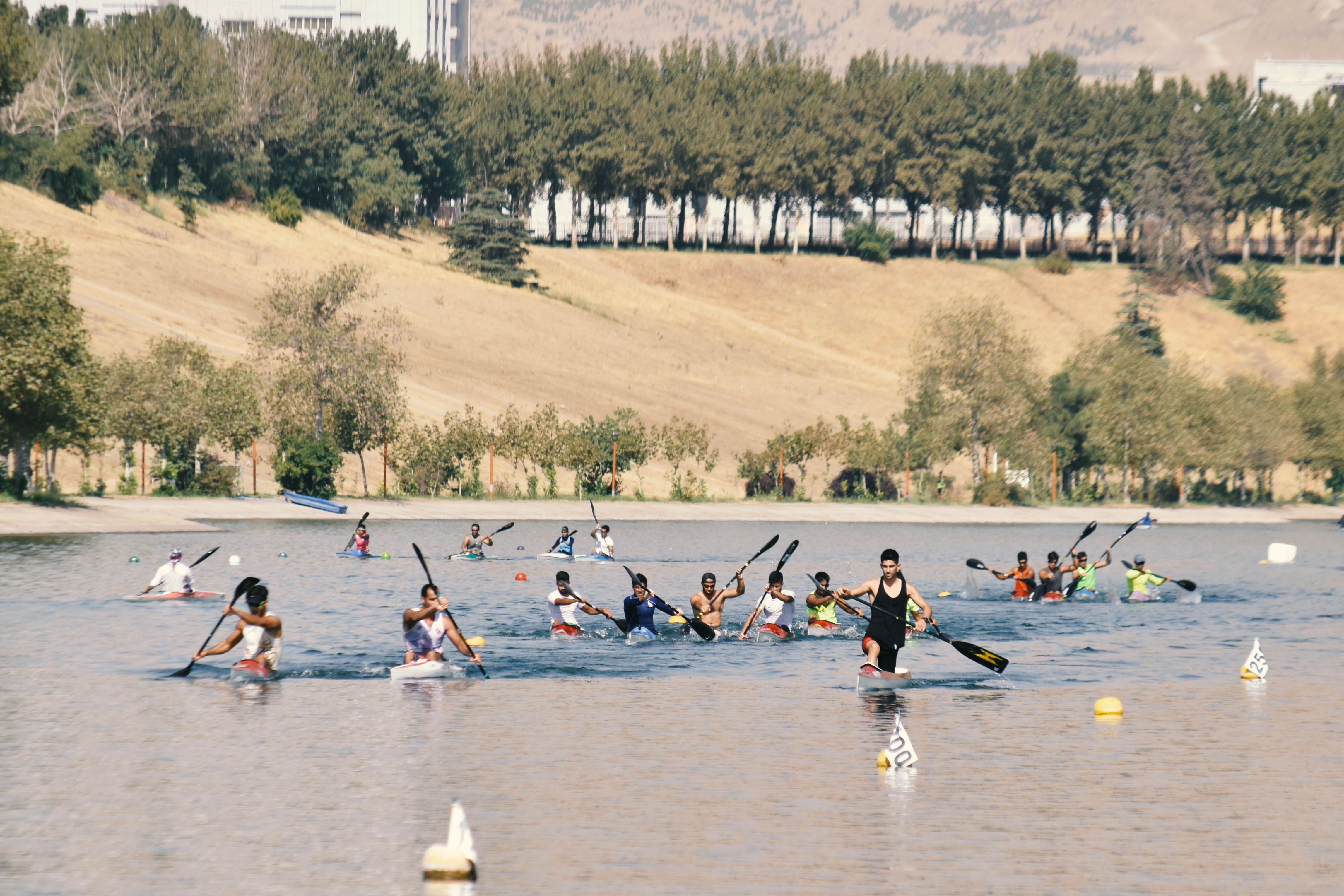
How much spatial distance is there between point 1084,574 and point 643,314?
327ft

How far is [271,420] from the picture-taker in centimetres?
7888

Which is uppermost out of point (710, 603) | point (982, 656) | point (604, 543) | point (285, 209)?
point (285, 209)

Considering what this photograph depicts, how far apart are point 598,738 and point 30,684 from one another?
1131 cm

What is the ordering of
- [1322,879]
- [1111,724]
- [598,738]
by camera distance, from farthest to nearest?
[1111,724]
[598,738]
[1322,879]

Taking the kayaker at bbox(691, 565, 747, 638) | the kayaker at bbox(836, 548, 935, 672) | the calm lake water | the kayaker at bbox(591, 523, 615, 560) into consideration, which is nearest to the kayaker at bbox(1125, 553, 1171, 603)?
the calm lake water

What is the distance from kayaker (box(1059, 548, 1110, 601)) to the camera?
46625mm

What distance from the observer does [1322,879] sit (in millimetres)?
15508

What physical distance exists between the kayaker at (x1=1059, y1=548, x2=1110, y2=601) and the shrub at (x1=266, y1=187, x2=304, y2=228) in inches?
4262

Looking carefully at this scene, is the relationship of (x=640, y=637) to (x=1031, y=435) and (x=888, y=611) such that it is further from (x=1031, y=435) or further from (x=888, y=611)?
(x=1031, y=435)

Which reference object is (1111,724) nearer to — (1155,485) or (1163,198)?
(1155,485)

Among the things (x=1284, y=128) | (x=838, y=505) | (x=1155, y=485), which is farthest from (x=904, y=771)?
(x=1284, y=128)

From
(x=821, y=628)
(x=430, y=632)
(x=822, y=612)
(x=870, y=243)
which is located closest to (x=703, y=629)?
(x=822, y=612)

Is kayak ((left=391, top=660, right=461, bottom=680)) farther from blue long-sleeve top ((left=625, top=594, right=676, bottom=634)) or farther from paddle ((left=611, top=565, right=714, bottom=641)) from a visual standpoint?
blue long-sleeve top ((left=625, top=594, right=676, bottom=634))

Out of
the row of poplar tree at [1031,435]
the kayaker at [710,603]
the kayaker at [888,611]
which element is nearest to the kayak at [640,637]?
the kayaker at [710,603]
